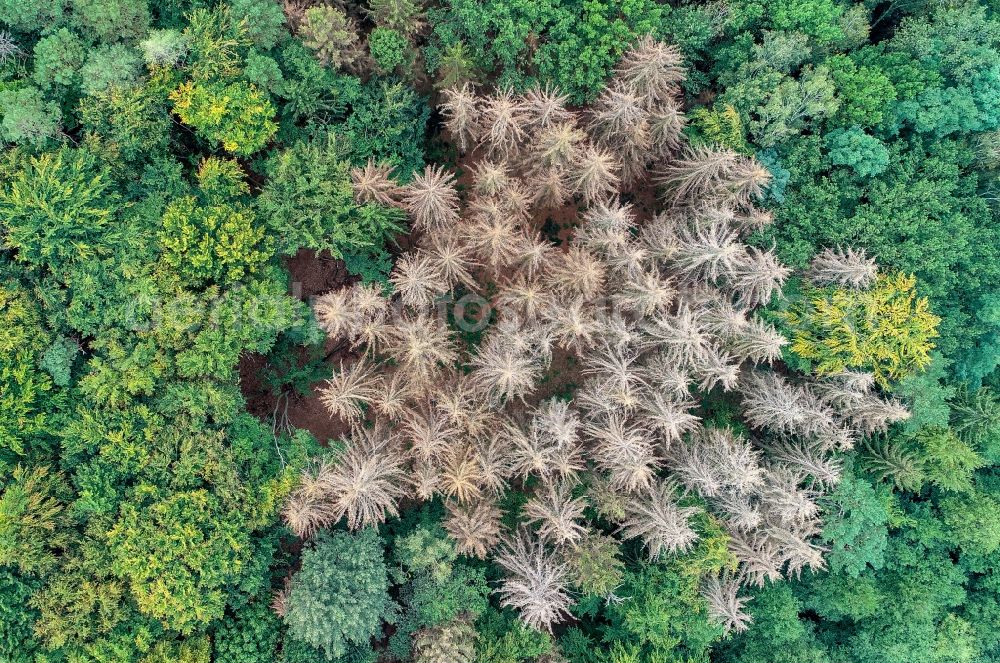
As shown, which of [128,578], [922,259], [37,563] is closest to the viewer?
[37,563]

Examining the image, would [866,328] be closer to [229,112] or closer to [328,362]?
[328,362]

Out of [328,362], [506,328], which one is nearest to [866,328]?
[506,328]

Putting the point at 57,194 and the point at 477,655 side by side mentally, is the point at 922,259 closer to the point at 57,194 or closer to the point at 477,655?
the point at 477,655

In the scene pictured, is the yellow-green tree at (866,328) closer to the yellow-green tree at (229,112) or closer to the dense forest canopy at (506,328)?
the dense forest canopy at (506,328)

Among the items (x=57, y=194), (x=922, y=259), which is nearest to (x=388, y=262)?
(x=57, y=194)

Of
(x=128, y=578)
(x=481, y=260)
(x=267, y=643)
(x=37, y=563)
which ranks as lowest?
(x=267, y=643)

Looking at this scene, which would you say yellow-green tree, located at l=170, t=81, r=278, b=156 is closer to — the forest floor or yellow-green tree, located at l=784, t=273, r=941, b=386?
the forest floor

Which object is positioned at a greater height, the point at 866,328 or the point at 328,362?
the point at 866,328
